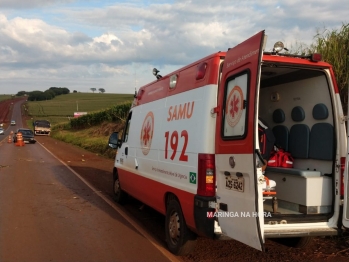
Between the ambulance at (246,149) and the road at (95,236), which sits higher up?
the ambulance at (246,149)

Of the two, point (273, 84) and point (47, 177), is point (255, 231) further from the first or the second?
point (47, 177)

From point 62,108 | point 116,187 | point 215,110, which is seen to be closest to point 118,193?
point 116,187

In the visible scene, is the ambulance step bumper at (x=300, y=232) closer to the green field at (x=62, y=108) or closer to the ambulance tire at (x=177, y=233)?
the ambulance tire at (x=177, y=233)

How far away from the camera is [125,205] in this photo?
9.13 metres

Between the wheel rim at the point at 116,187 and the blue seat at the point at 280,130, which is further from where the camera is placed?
the wheel rim at the point at 116,187

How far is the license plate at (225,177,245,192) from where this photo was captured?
174 inches

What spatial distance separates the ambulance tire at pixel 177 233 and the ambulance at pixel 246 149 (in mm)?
14

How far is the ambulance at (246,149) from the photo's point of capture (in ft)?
14.4

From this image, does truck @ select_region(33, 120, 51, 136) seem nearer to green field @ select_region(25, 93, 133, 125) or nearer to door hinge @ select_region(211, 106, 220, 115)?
green field @ select_region(25, 93, 133, 125)

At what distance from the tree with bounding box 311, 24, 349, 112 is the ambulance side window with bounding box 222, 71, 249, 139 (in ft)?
12.5

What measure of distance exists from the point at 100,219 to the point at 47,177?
21.8 feet

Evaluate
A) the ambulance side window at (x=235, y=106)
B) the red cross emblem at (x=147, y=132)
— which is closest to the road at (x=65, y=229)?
the red cross emblem at (x=147, y=132)

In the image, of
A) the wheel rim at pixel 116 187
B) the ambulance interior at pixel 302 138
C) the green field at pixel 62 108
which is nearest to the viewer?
the ambulance interior at pixel 302 138

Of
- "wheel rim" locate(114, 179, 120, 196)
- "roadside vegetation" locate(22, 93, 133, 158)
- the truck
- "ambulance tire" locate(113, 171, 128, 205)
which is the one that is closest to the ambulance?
"ambulance tire" locate(113, 171, 128, 205)
